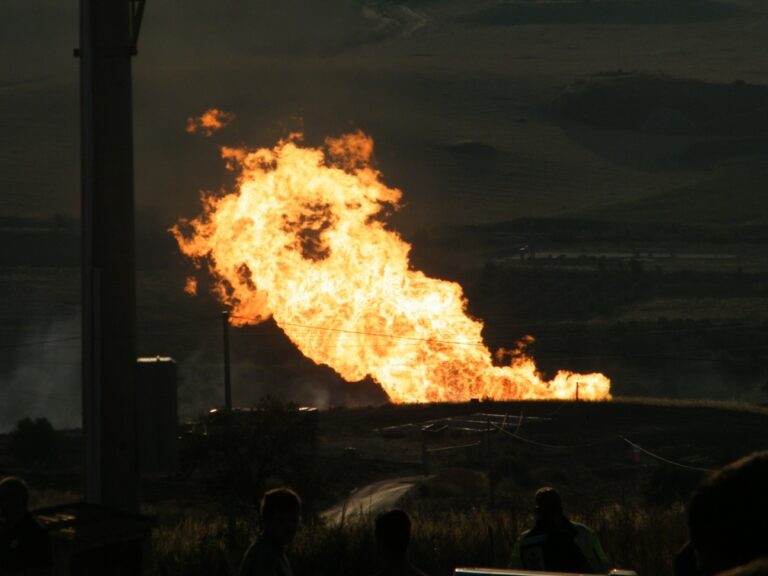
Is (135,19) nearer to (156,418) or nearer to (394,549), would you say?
(156,418)

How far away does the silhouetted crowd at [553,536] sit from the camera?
370 centimetres

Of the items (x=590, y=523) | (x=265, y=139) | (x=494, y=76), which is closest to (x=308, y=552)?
(x=590, y=523)

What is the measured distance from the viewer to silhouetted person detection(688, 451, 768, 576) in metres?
3.69

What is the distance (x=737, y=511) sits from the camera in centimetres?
369

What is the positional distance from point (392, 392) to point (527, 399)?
19.2ft

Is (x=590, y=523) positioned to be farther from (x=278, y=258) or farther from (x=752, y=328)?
(x=752, y=328)

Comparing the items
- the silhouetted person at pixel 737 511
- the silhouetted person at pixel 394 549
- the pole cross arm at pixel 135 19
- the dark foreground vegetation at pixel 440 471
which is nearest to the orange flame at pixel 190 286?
the dark foreground vegetation at pixel 440 471

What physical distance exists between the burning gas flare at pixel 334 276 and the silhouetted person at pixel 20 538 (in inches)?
1411

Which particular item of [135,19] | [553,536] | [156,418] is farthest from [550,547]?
[135,19]

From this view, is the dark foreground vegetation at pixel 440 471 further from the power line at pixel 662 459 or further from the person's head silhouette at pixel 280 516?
the person's head silhouette at pixel 280 516

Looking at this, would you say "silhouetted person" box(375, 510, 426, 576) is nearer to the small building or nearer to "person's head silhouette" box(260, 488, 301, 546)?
"person's head silhouette" box(260, 488, 301, 546)

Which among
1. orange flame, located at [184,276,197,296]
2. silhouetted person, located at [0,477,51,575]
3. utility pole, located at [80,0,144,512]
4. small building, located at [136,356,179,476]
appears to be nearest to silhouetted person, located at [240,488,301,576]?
silhouetted person, located at [0,477,51,575]

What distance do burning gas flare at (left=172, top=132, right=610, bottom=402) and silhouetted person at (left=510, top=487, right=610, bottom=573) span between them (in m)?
35.4

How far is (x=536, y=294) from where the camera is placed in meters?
93.0
